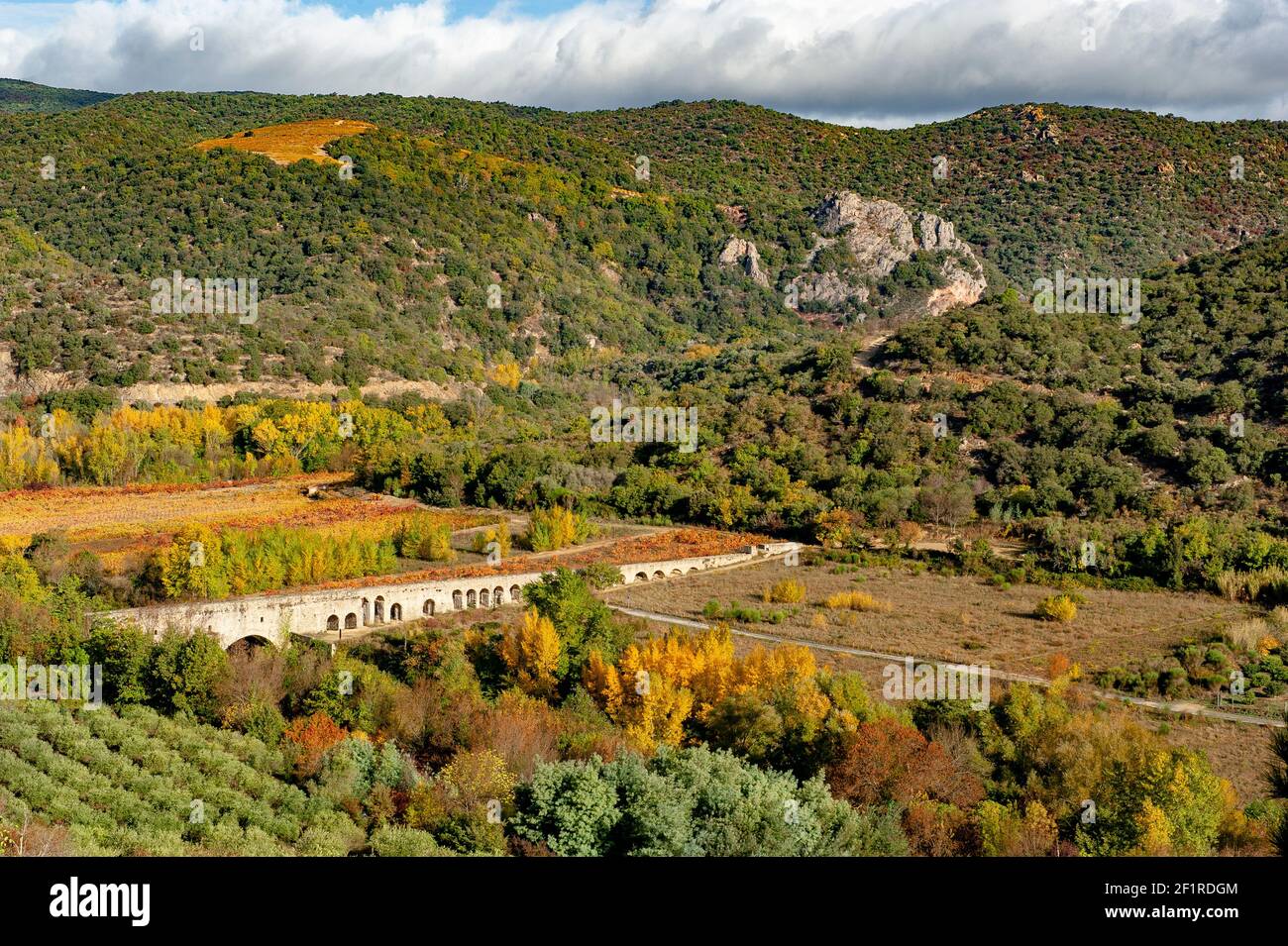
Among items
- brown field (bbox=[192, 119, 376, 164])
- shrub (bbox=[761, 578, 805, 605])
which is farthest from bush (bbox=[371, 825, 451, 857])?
brown field (bbox=[192, 119, 376, 164])

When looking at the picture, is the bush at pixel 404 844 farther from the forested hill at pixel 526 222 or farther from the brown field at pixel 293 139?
the brown field at pixel 293 139

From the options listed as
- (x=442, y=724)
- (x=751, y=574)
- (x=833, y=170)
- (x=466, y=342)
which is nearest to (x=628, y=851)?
(x=442, y=724)

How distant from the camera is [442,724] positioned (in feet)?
90.8

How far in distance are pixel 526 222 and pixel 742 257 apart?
24.1 m

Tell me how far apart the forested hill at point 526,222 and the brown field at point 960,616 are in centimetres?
4564

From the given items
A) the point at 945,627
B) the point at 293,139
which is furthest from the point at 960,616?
the point at 293,139

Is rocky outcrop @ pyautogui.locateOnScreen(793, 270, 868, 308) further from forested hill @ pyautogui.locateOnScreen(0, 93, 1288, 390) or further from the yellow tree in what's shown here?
the yellow tree

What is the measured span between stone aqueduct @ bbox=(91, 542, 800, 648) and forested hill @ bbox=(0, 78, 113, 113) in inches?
5729

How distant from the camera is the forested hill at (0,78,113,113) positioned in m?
163

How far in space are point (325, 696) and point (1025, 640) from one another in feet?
69.6

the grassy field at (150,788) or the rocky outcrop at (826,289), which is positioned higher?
the rocky outcrop at (826,289)

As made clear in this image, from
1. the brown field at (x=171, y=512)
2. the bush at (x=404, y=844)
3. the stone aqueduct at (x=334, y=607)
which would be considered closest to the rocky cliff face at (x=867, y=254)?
the brown field at (x=171, y=512)

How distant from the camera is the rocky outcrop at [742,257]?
12762 centimetres

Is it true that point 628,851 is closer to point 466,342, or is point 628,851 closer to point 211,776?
point 211,776
